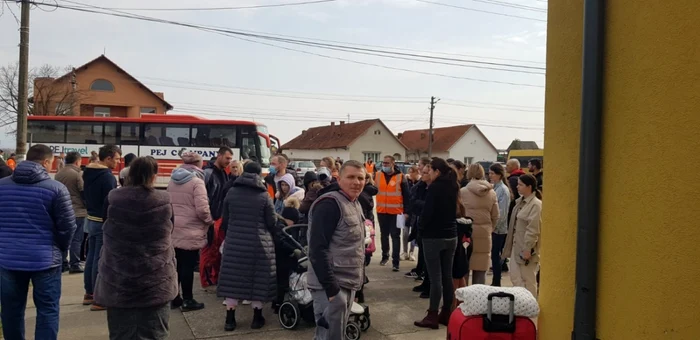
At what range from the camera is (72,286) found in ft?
22.2

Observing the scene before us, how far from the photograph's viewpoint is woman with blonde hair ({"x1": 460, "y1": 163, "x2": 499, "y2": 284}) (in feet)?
19.7

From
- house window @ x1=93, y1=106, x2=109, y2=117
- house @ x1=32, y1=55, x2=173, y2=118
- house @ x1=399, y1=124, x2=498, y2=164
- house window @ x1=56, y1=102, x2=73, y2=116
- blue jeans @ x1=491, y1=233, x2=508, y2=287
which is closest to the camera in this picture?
blue jeans @ x1=491, y1=233, x2=508, y2=287

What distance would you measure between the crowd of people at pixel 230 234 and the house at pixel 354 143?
4788cm

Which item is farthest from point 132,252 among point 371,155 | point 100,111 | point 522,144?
point 522,144

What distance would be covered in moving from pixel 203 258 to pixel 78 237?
2497mm

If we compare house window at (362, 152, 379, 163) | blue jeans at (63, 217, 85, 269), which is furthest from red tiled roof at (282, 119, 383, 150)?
blue jeans at (63, 217, 85, 269)

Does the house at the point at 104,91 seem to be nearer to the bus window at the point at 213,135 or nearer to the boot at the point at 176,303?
the bus window at the point at 213,135

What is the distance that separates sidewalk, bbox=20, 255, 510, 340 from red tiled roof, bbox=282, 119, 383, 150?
5081 cm

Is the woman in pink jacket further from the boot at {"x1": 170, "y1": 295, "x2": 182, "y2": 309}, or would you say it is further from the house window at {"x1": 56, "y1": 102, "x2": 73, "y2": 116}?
the house window at {"x1": 56, "y1": 102, "x2": 73, "y2": 116}

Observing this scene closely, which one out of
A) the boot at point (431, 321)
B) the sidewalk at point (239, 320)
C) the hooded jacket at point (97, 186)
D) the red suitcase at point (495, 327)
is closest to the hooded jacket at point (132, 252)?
the sidewalk at point (239, 320)

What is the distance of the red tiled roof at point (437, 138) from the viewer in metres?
61.6

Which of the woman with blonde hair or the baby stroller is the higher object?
the woman with blonde hair

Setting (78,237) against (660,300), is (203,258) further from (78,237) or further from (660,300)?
(660,300)

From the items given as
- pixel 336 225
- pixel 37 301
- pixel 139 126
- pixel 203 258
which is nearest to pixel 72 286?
pixel 203 258
